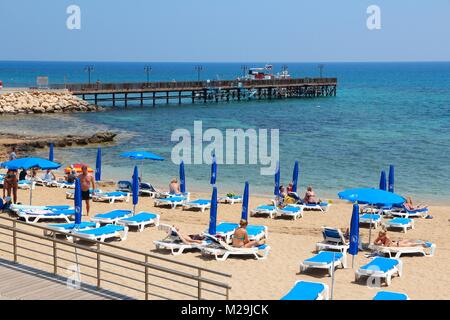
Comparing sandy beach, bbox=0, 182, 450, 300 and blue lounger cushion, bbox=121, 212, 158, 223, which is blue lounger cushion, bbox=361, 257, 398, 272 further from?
blue lounger cushion, bbox=121, 212, 158, 223

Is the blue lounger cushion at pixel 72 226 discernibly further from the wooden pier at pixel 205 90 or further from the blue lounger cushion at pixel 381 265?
the wooden pier at pixel 205 90

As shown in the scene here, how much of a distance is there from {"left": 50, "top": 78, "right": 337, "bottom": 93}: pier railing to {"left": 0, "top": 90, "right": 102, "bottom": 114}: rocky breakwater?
164 cm

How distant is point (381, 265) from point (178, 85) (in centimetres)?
5530

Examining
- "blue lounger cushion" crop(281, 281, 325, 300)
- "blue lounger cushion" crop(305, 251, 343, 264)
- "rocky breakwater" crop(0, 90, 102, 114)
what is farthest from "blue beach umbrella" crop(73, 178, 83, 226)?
"rocky breakwater" crop(0, 90, 102, 114)

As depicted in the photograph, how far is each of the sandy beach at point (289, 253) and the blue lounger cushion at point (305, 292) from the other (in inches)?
31.6

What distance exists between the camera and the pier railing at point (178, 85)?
58.4m

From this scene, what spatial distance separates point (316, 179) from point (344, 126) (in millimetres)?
23278

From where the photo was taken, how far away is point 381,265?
39.8ft

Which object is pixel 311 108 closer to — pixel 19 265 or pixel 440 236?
pixel 440 236

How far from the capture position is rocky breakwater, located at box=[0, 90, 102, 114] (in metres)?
50.8

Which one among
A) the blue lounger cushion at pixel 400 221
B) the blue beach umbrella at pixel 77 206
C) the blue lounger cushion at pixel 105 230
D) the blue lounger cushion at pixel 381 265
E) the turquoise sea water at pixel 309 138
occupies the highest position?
the blue beach umbrella at pixel 77 206

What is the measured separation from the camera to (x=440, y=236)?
1664 centimetres

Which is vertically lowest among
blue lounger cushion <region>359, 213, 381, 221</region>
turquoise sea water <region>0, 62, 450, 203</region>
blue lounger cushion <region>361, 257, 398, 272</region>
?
turquoise sea water <region>0, 62, 450, 203</region>

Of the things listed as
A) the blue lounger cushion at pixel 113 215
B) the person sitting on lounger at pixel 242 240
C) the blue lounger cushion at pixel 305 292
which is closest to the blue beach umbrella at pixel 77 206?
the blue lounger cushion at pixel 113 215
